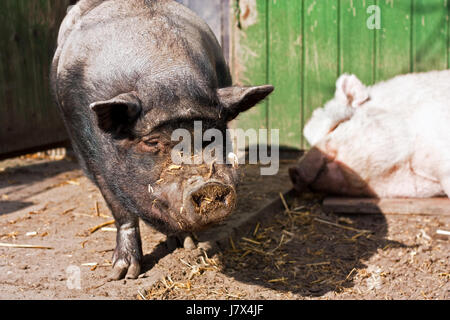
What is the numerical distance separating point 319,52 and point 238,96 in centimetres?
292

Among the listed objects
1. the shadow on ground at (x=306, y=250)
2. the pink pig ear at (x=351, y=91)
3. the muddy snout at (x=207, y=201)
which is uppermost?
the pink pig ear at (x=351, y=91)

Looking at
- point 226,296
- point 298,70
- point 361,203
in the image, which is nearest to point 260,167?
point 298,70

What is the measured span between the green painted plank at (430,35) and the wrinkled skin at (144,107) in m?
2.64

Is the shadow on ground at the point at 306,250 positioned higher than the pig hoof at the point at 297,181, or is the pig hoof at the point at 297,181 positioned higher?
the pig hoof at the point at 297,181

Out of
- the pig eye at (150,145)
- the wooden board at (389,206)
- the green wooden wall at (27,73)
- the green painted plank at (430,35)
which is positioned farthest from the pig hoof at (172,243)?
the green painted plank at (430,35)

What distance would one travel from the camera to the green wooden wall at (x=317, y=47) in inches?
221

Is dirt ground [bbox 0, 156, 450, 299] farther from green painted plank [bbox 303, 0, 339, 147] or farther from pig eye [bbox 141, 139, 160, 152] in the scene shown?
green painted plank [bbox 303, 0, 339, 147]

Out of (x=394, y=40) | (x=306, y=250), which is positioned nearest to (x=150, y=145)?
(x=306, y=250)

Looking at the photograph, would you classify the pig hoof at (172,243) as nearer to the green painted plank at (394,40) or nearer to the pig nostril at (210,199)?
the pig nostril at (210,199)

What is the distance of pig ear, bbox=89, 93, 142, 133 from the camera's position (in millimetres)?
2852

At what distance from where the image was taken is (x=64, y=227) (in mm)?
4305

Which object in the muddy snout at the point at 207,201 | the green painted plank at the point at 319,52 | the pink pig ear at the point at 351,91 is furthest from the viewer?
the green painted plank at the point at 319,52

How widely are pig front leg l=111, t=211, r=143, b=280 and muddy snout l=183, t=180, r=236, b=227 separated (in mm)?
805

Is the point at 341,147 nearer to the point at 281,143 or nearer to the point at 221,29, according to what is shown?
the point at 281,143
